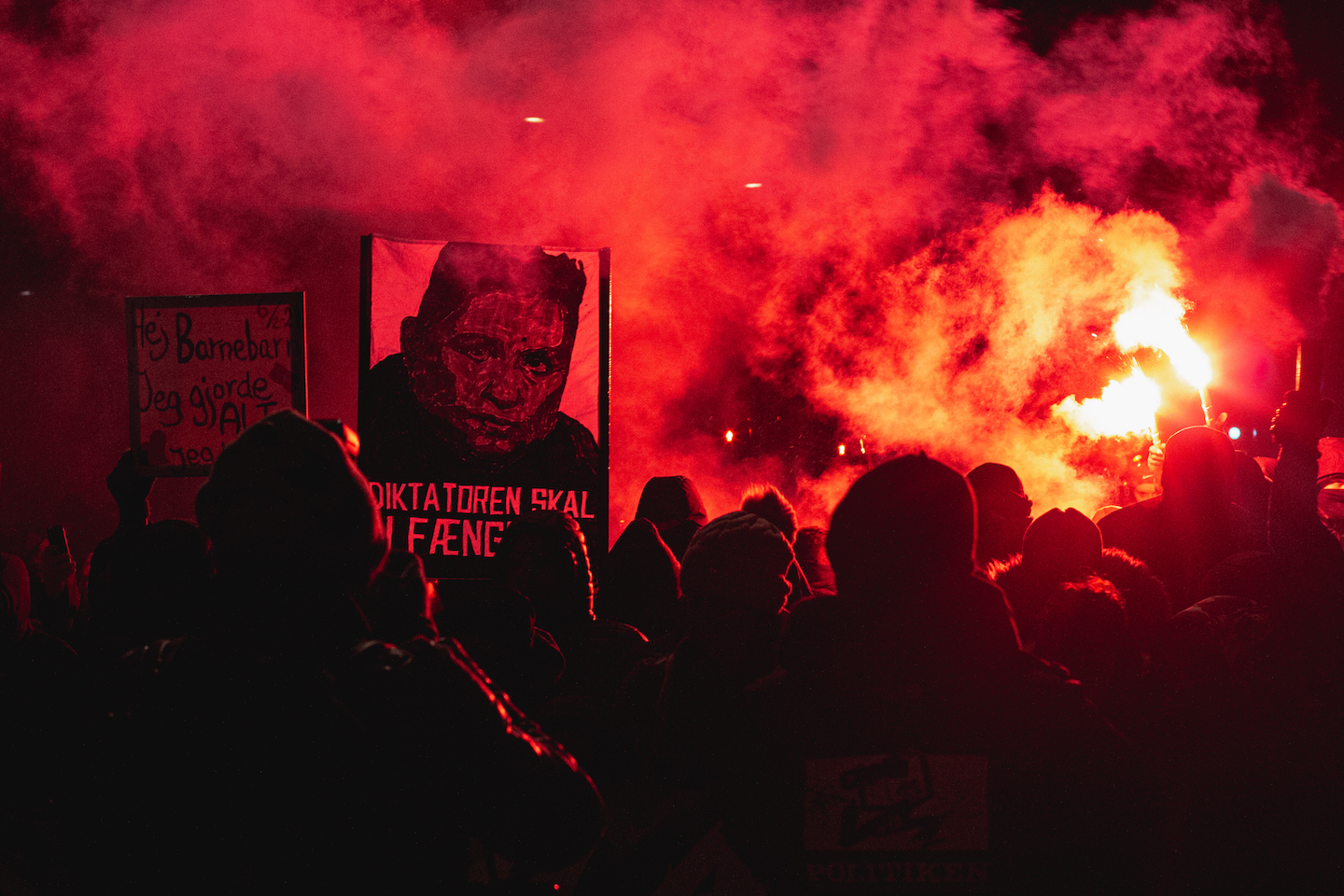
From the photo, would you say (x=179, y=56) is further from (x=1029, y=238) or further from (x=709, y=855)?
(x=1029, y=238)

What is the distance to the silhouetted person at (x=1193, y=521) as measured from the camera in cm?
350

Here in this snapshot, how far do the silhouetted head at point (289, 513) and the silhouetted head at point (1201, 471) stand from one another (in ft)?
11.0

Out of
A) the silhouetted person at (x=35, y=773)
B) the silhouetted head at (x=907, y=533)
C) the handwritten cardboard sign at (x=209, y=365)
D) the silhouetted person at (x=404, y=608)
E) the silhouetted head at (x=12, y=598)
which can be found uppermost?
the handwritten cardboard sign at (x=209, y=365)

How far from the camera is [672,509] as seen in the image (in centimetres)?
437

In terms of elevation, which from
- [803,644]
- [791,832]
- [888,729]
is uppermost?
[803,644]

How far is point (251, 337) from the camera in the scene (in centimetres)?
345

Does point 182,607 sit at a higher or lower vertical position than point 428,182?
lower

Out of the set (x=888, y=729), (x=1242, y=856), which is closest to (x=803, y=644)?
(x=888, y=729)

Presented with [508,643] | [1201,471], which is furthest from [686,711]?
[1201,471]

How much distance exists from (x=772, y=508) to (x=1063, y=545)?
4.15ft

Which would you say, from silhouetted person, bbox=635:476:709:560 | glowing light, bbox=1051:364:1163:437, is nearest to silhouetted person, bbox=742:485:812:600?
silhouetted person, bbox=635:476:709:560

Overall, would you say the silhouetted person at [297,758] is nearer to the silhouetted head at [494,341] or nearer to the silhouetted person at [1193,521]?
the silhouetted head at [494,341]

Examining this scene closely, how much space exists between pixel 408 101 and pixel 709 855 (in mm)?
4840

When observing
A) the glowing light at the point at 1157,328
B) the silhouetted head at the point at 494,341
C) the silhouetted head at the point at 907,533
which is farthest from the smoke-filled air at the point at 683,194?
the silhouetted head at the point at 907,533
